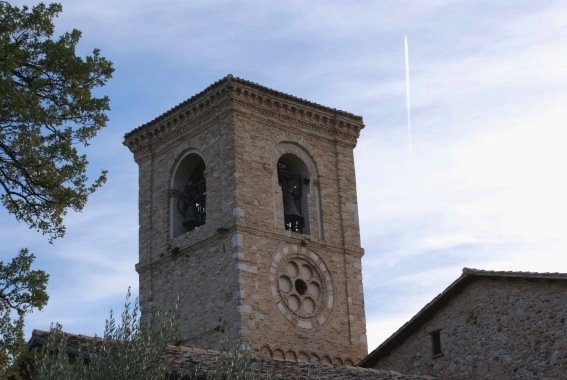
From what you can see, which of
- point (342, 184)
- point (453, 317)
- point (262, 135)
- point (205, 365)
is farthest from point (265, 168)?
point (205, 365)

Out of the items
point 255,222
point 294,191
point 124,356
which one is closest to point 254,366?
point 124,356

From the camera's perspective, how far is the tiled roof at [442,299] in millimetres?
17281

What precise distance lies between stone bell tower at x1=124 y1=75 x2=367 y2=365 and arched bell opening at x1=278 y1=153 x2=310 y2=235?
29mm

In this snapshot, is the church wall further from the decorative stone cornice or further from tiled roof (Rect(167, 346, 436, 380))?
tiled roof (Rect(167, 346, 436, 380))

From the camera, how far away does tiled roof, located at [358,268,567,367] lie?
56.7 feet

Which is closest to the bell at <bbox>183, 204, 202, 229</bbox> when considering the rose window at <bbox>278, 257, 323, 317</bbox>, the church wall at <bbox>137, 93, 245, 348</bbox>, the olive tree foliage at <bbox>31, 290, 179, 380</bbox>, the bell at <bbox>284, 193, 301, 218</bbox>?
the church wall at <bbox>137, 93, 245, 348</bbox>

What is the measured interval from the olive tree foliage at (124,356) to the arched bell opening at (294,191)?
14.1 m

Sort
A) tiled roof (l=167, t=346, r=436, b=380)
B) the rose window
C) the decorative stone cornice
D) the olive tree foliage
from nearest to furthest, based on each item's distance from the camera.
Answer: the olive tree foliage
tiled roof (l=167, t=346, r=436, b=380)
the rose window
the decorative stone cornice

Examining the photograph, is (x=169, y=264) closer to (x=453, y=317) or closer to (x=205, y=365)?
(x=453, y=317)

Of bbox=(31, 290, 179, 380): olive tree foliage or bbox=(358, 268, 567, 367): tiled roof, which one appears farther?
bbox=(358, 268, 567, 367): tiled roof

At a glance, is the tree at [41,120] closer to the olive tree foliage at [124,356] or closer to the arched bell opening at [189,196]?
the olive tree foliage at [124,356]

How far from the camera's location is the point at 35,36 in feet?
43.2

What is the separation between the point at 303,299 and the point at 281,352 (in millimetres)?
1678

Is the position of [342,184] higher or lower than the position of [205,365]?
higher
